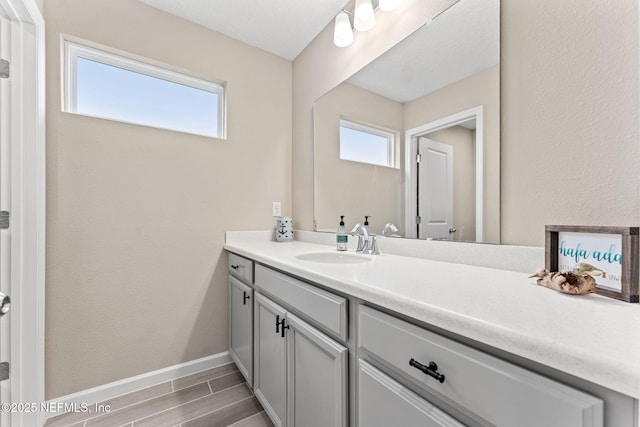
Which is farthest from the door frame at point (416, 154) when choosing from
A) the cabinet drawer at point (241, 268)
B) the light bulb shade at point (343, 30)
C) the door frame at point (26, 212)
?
the door frame at point (26, 212)

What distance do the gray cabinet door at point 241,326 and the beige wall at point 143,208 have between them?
14 centimetres

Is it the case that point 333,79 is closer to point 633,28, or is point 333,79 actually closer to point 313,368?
point 633,28

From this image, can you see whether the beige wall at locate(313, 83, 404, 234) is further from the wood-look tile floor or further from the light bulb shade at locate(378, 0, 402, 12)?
the wood-look tile floor

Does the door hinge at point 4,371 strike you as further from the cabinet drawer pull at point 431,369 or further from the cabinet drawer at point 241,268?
the cabinet drawer pull at point 431,369

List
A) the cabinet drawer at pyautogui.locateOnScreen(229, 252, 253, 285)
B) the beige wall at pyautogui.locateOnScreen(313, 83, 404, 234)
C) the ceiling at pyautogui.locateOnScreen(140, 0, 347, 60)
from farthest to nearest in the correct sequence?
1. the ceiling at pyautogui.locateOnScreen(140, 0, 347, 60)
2. the cabinet drawer at pyautogui.locateOnScreen(229, 252, 253, 285)
3. the beige wall at pyautogui.locateOnScreen(313, 83, 404, 234)

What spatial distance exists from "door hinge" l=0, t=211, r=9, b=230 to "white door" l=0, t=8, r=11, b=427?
14 mm

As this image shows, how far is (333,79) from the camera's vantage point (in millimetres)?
1831

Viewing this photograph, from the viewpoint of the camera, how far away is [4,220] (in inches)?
47.7

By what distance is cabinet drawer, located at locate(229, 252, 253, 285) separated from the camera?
1522 millimetres

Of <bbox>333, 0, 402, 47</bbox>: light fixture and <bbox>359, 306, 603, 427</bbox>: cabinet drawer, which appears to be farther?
<bbox>333, 0, 402, 47</bbox>: light fixture

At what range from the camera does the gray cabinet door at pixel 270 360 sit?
1161 millimetres

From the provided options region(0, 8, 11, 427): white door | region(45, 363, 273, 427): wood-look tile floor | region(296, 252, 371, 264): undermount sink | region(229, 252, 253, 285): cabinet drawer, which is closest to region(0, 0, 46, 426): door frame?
region(0, 8, 11, 427): white door

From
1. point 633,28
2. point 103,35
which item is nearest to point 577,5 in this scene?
point 633,28

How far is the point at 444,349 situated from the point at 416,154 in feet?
3.13
